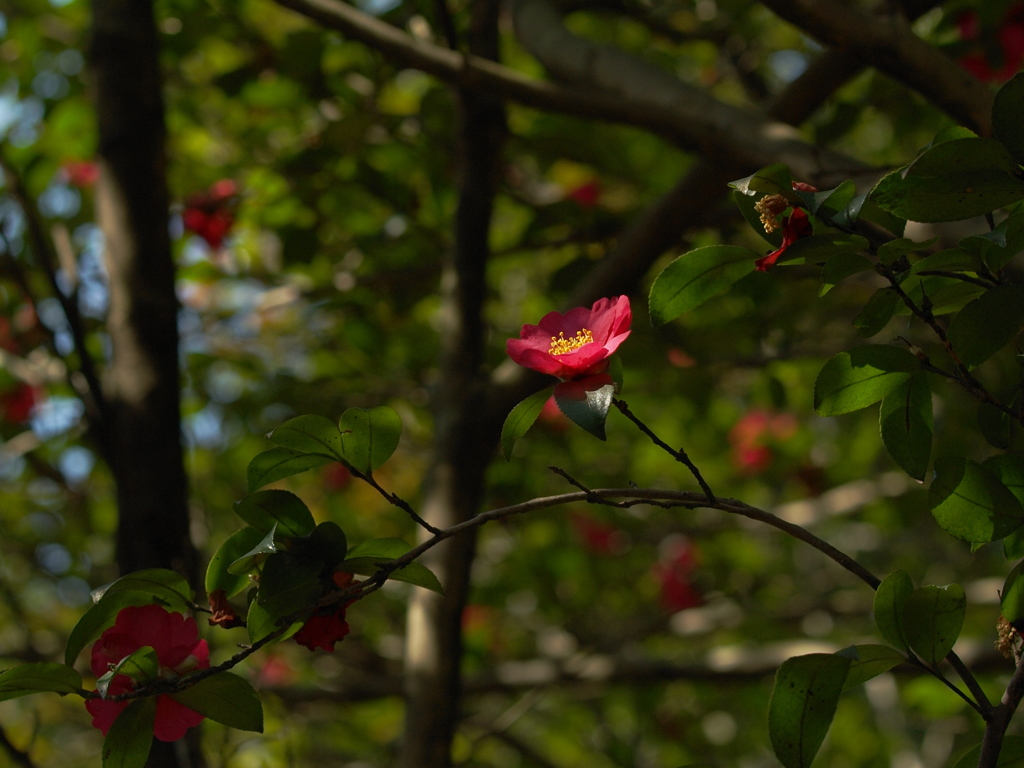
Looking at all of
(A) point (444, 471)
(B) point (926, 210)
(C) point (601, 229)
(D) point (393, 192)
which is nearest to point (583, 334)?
(B) point (926, 210)

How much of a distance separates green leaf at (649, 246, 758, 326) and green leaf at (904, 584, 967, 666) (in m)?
0.24

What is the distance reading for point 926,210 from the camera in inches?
22.5

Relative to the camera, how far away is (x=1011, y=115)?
1.85 feet

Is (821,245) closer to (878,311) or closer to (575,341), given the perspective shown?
(878,311)

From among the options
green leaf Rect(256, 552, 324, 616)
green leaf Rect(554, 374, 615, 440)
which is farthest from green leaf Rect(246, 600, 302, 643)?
green leaf Rect(554, 374, 615, 440)

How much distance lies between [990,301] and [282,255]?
1.38 meters

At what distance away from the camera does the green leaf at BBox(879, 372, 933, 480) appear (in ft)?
2.12

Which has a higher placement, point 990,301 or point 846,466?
point 990,301

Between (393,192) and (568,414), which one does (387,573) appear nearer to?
(568,414)

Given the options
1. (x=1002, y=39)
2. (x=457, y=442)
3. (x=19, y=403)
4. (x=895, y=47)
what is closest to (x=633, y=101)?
(x=895, y=47)

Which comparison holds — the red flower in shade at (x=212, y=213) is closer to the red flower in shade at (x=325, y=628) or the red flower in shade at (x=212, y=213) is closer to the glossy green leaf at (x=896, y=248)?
the red flower in shade at (x=325, y=628)

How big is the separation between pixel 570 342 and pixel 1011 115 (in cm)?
34

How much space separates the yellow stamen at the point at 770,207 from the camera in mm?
618

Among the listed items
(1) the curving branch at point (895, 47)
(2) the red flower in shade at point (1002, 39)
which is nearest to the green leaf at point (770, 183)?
(1) the curving branch at point (895, 47)
